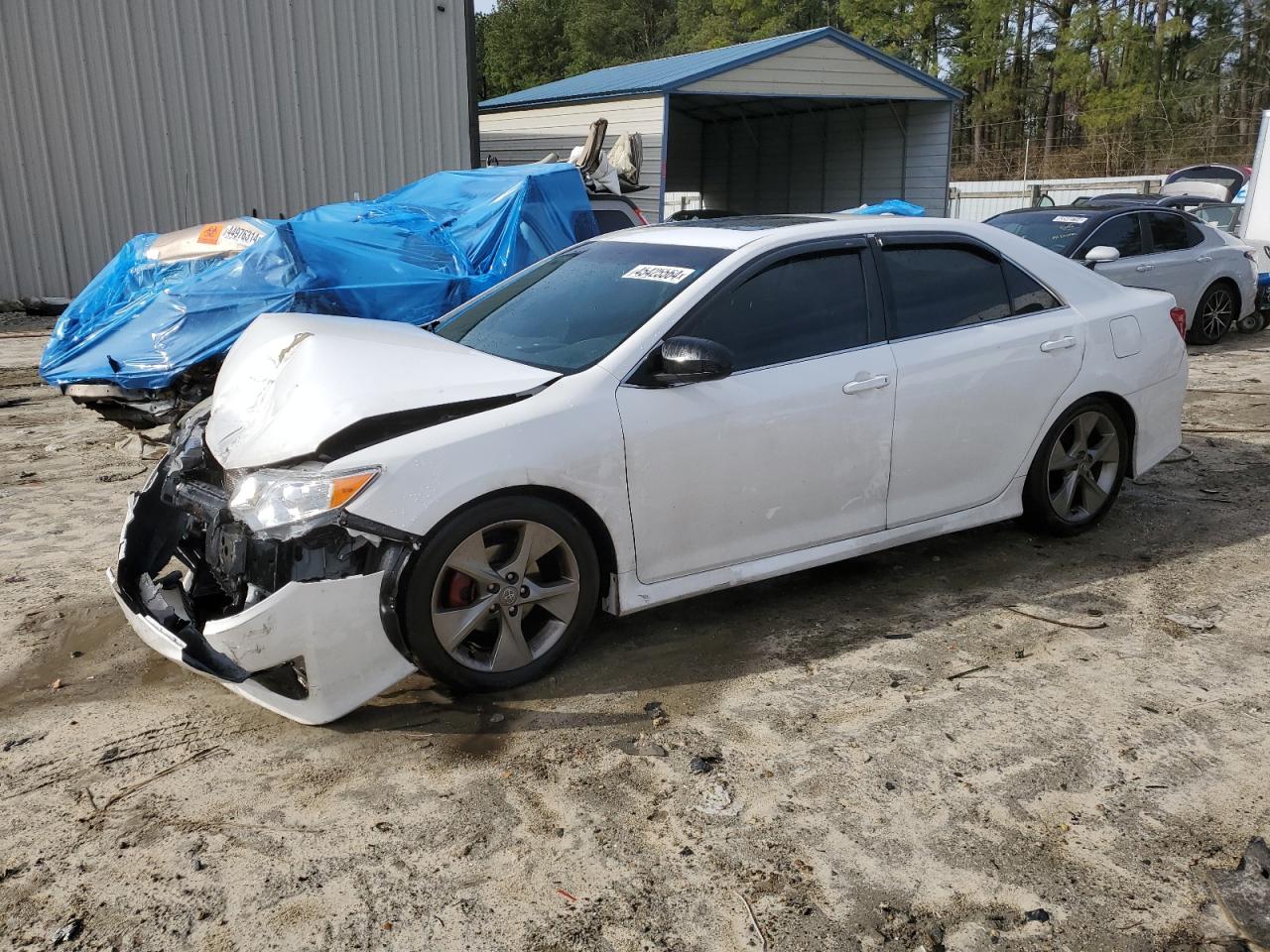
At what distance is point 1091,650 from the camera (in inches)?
161

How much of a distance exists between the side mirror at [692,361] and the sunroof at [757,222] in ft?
2.90

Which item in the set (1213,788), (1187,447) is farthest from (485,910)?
(1187,447)

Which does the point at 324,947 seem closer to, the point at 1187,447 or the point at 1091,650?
the point at 1091,650

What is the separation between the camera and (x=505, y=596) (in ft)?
11.8

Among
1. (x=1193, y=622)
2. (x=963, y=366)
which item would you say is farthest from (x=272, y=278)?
(x=1193, y=622)

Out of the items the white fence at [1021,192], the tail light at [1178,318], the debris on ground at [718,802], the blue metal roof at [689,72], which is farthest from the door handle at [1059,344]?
the white fence at [1021,192]

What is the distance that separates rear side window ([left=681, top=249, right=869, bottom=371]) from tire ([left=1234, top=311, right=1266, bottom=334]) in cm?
1019

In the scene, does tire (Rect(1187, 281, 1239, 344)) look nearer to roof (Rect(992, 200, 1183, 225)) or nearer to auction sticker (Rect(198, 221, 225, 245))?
roof (Rect(992, 200, 1183, 225))

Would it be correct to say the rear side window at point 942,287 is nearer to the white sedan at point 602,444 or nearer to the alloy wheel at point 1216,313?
the white sedan at point 602,444

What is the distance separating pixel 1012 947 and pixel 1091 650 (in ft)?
6.14

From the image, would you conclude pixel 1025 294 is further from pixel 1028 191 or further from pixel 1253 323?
pixel 1028 191

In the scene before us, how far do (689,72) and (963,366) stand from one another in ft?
50.4

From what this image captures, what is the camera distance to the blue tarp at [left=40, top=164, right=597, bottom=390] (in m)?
6.61

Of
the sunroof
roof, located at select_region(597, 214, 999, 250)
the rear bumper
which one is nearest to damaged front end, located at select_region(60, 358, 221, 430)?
roof, located at select_region(597, 214, 999, 250)
